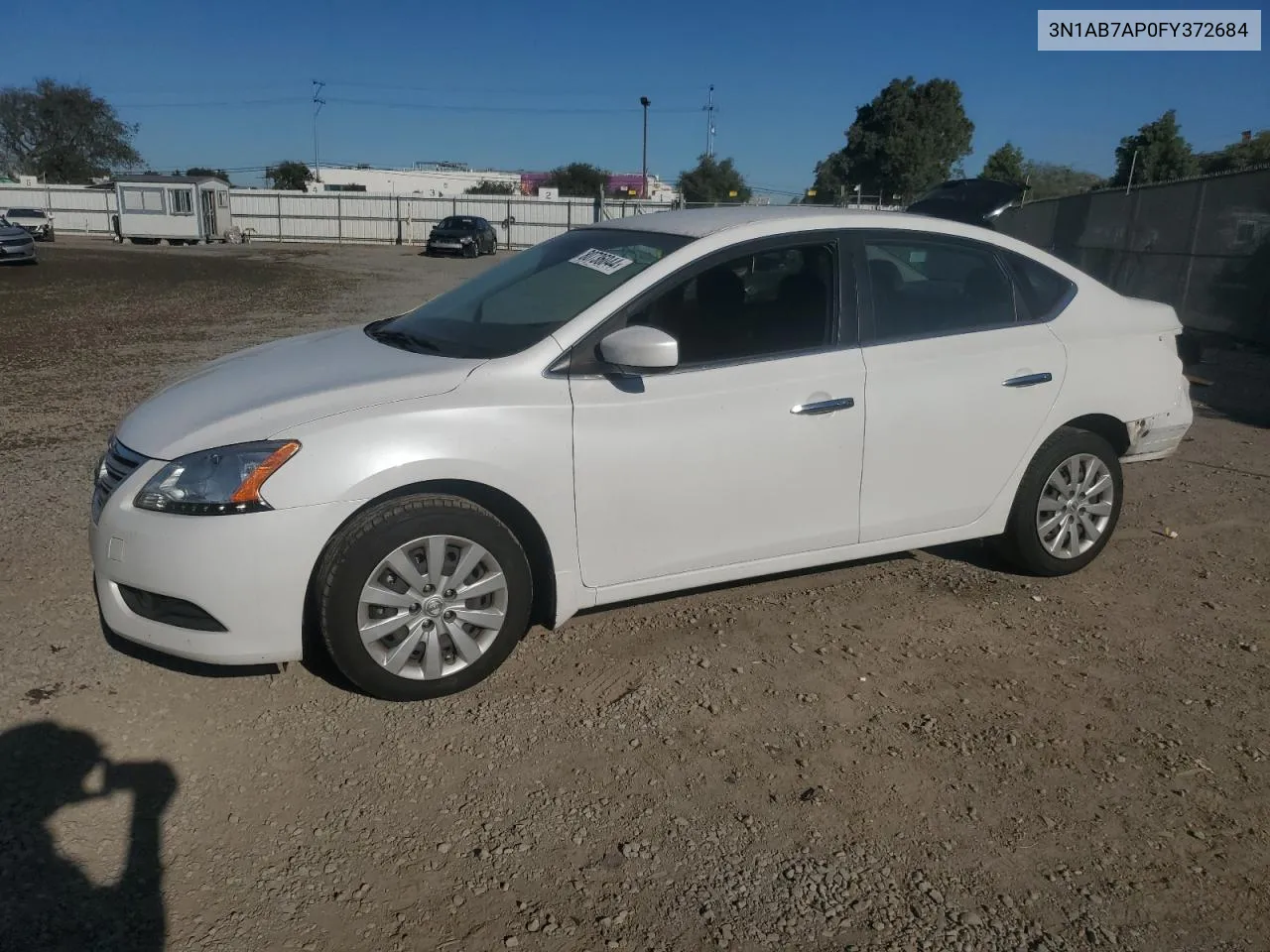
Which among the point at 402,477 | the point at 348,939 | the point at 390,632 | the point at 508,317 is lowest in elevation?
the point at 348,939

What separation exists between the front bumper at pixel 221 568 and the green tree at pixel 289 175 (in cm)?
9519

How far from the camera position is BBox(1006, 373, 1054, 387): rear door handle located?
4.41 meters

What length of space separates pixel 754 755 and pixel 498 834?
90 cm

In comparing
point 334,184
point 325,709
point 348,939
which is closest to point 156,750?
point 325,709

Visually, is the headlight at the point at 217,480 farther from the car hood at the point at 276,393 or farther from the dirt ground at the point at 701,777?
the dirt ground at the point at 701,777

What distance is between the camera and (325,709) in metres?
3.50

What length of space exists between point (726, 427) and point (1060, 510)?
193 centimetres

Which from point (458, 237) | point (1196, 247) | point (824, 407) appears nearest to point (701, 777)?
point (824, 407)

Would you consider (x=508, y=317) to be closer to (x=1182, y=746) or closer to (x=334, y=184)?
(x=1182, y=746)

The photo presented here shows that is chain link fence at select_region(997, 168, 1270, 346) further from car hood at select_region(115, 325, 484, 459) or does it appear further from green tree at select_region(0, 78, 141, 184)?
green tree at select_region(0, 78, 141, 184)

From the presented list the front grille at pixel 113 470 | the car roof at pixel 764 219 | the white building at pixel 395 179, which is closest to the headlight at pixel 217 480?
the front grille at pixel 113 470

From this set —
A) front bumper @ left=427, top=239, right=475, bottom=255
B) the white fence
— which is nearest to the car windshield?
front bumper @ left=427, top=239, right=475, bottom=255

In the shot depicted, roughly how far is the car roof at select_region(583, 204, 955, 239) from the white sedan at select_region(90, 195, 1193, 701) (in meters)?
0.02

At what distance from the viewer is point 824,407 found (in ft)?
13.0
